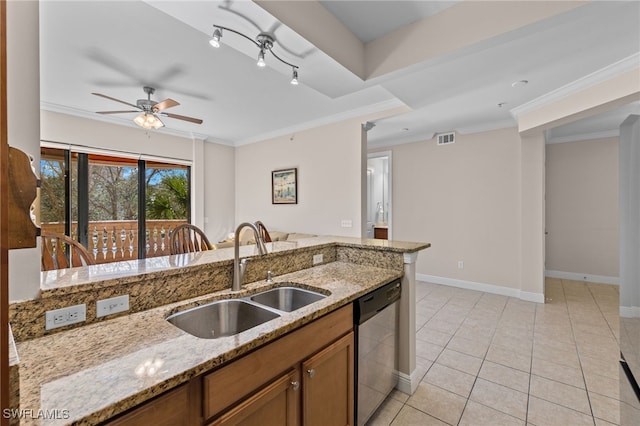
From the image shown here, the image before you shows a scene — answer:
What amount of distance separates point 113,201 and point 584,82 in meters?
6.43

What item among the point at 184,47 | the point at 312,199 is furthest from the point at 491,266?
the point at 184,47

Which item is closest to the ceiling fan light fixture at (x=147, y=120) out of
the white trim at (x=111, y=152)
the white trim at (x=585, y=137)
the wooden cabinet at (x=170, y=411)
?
the white trim at (x=111, y=152)

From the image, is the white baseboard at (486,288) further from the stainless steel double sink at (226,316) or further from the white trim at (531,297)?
the stainless steel double sink at (226,316)

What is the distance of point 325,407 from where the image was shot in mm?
1364

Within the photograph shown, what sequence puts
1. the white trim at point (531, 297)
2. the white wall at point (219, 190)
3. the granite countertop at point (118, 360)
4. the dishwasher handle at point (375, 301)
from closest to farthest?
the granite countertop at point (118, 360) → the dishwasher handle at point (375, 301) → the white trim at point (531, 297) → the white wall at point (219, 190)

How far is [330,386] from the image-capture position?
1392 millimetres

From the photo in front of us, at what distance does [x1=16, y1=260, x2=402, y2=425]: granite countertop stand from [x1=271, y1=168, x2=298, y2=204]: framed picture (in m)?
3.55

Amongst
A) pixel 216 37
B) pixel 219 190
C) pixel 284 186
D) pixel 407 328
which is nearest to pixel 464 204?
pixel 284 186

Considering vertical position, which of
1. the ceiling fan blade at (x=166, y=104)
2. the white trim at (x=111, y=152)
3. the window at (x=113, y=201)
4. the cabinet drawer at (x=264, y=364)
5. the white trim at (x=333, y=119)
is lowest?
the cabinet drawer at (x=264, y=364)

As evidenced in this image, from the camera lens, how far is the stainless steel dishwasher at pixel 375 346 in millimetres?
1616

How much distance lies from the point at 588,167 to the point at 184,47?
249 inches

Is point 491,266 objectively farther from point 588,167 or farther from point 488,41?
point 488,41

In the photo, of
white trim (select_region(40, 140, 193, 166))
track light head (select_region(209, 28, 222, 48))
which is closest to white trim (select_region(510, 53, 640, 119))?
track light head (select_region(209, 28, 222, 48))

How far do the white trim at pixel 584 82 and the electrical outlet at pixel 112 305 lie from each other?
3.95 meters
